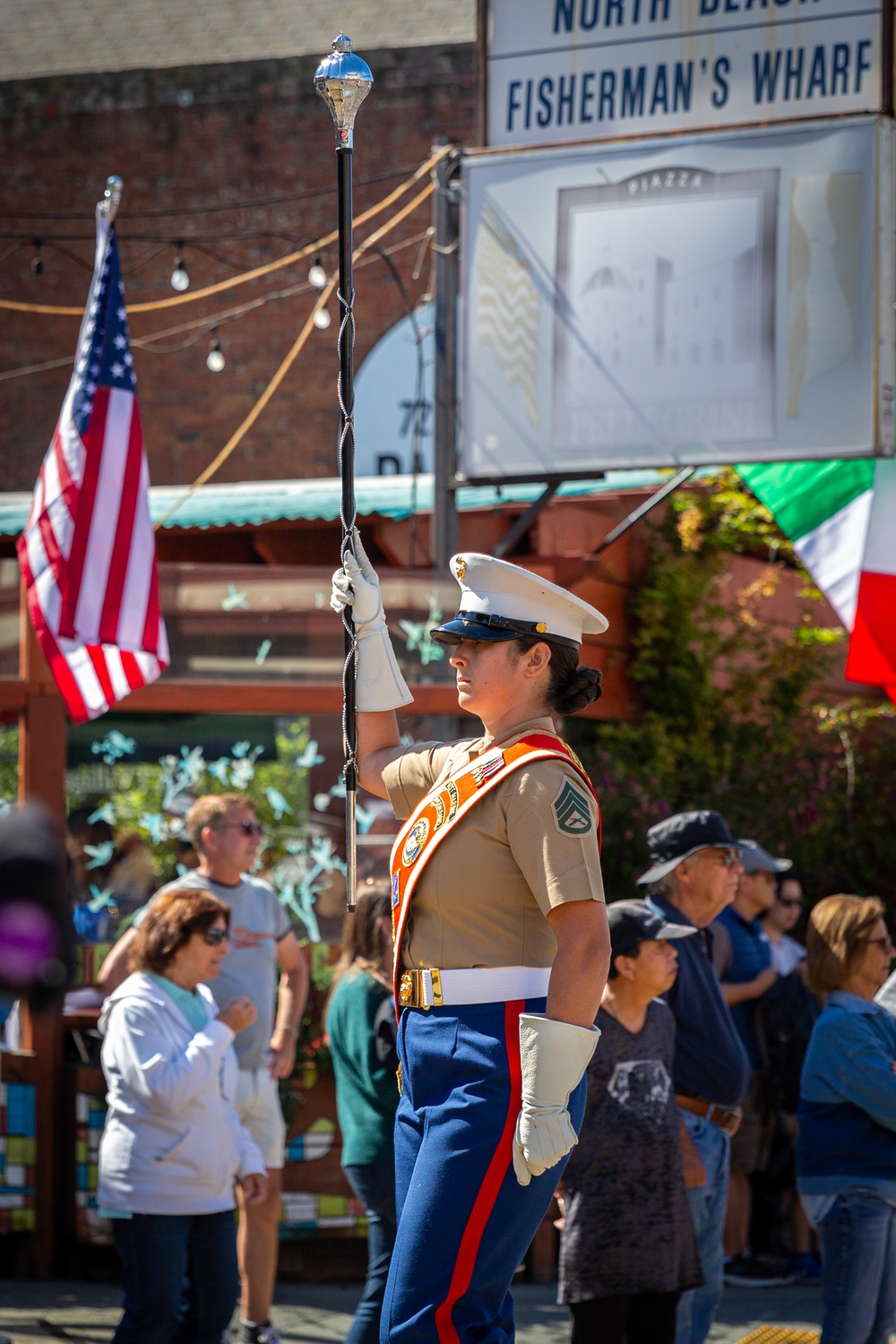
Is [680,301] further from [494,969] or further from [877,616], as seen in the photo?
[494,969]

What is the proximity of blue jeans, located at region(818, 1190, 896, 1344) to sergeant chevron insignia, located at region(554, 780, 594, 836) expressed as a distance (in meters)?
2.27

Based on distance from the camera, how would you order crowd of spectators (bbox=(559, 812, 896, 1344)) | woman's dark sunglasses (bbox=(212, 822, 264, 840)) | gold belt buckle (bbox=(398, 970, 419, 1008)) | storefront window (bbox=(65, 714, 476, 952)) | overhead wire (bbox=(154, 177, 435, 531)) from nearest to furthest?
gold belt buckle (bbox=(398, 970, 419, 1008)), crowd of spectators (bbox=(559, 812, 896, 1344)), woman's dark sunglasses (bbox=(212, 822, 264, 840)), storefront window (bbox=(65, 714, 476, 952)), overhead wire (bbox=(154, 177, 435, 531))

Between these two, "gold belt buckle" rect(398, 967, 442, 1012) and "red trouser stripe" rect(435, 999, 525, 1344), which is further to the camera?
"gold belt buckle" rect(398, 967, 442, 1012)

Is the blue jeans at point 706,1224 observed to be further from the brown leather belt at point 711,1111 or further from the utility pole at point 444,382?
the utility pole at point 444,382

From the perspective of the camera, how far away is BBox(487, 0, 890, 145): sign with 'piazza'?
8422 mm

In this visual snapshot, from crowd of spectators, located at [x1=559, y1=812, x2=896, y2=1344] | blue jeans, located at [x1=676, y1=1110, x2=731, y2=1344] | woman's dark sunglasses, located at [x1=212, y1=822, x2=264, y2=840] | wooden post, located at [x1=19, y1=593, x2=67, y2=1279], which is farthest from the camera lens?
wooden post, located at [x1=19, y1=593, x2=67, y2=1279]

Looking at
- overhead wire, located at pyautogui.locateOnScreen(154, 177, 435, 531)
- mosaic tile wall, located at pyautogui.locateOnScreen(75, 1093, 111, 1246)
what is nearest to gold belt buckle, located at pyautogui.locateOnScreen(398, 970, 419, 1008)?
mosaic tile wall, located at pyautogui.locateOnScreen(75, 1093, 111, 1246)

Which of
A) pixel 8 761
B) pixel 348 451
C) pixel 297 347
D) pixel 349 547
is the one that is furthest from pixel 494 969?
pixel 297 347

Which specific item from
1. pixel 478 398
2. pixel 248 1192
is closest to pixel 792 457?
pixel 478 398

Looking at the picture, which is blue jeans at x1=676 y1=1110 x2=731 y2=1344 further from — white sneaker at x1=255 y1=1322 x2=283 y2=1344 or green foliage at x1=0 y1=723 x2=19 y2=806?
green foliage at x1=0 y1=723 x2=19 y2=806

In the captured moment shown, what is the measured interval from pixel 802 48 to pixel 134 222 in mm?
8850

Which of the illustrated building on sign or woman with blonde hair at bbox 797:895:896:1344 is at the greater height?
the illustrated building on sign

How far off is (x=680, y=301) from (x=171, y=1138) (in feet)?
16.5

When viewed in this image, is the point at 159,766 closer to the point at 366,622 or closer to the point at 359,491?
the point at 359,491
